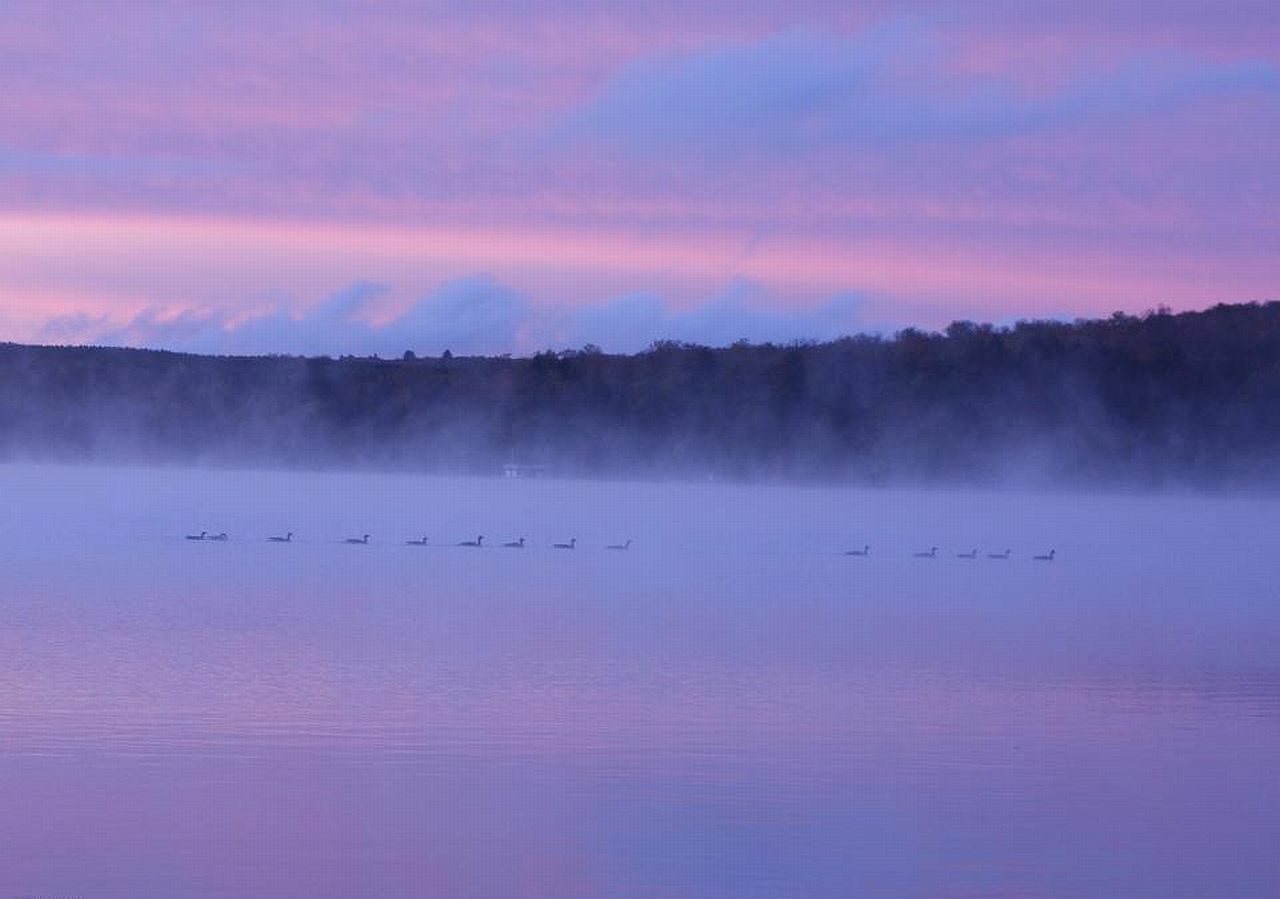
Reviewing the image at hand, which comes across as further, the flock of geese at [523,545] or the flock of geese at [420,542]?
the flock of geese at [420,542]

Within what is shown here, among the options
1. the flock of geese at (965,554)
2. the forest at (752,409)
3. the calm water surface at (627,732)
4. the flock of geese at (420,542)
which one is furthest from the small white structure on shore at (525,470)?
the calm water surface at (627,732)

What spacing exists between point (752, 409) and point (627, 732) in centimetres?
6933

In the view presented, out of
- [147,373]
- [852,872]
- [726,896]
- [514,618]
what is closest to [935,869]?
[852,872]

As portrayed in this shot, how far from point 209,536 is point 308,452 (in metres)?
57.6

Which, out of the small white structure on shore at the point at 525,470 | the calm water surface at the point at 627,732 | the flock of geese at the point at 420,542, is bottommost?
the calm water surface at the point at 627,732

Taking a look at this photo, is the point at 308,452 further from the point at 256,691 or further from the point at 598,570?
the point at 256,691

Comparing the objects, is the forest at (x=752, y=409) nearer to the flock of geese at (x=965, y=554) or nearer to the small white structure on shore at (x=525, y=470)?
the small white structure on shore at (x=525, y=470)

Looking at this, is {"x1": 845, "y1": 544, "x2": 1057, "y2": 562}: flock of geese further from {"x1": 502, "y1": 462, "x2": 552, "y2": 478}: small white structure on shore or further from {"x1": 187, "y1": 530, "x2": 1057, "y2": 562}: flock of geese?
{"x1": 502, "y1": 462, "x2": 552, "y2": 478}: small white structure on shore

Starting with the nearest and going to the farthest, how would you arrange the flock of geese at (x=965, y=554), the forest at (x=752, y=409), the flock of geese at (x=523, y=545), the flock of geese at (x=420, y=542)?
the flock of geese at (x=965, y=554) < the flock of geese at (x=523, y=545) < the flock of geese at (x=420, y=542) < the forest at (x=752, y=409)

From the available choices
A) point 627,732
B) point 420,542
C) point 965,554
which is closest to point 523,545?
point 420,542

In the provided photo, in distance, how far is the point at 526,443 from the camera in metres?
93.4

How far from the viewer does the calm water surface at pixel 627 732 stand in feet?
38.2

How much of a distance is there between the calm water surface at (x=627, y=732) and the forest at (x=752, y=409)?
1720 inches

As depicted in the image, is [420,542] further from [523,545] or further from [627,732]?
[627,732]
